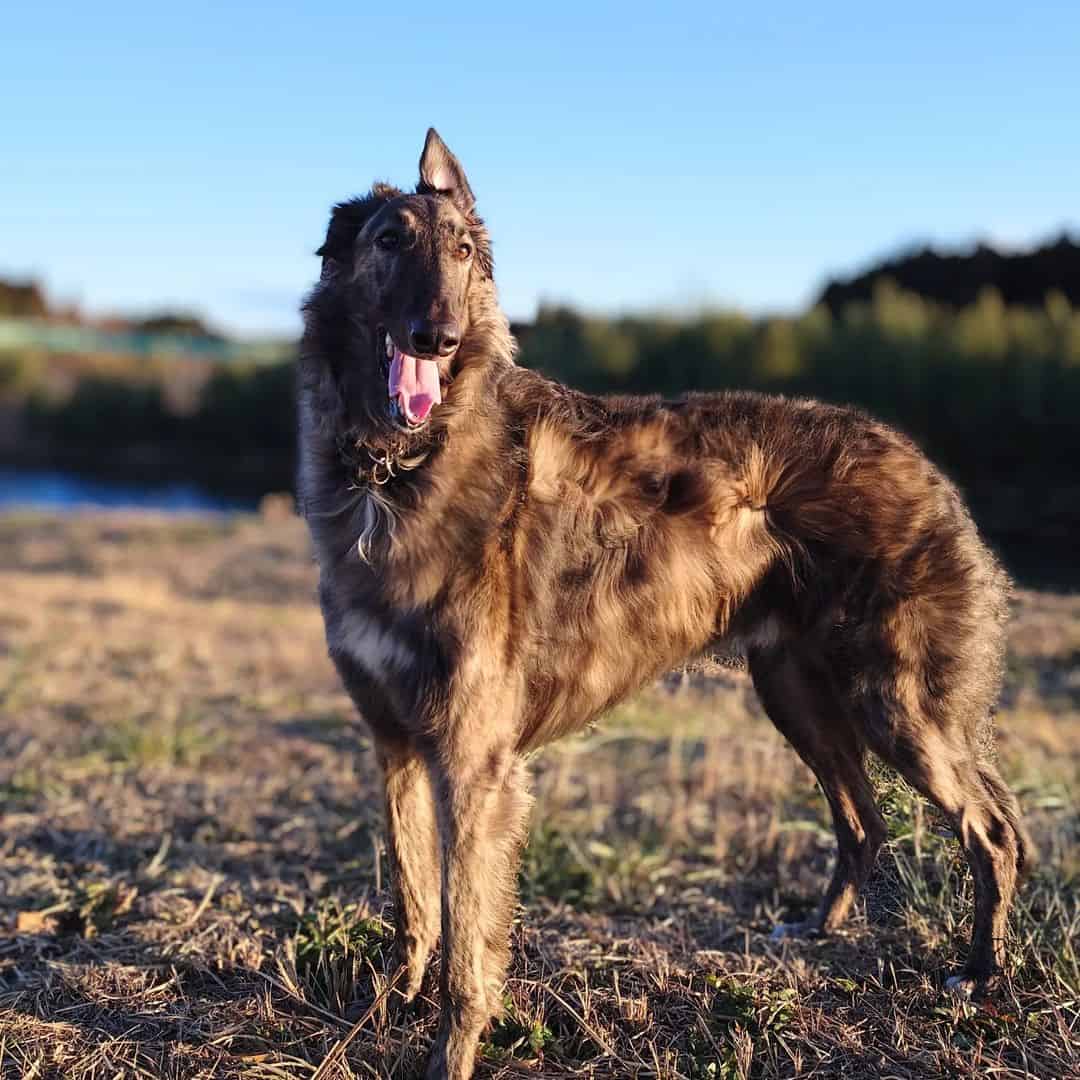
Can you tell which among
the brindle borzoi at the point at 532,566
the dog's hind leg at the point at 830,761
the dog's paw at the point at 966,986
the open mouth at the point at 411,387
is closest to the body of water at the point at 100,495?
the dog's hind leg at the point at 830,761

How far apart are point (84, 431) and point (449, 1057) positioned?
35231 mm

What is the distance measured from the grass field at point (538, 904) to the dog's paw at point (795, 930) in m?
0.07

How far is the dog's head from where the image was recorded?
329 centimetres

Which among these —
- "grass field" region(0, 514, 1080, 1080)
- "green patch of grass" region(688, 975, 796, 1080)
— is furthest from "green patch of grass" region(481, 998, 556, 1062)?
"green patch of grass" region(688, 975, 796, 1080)

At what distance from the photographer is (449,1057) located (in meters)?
3.35

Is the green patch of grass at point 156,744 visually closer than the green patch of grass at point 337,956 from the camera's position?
No

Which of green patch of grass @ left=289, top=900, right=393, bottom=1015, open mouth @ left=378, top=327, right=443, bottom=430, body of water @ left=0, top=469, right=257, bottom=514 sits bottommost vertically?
body of water @ left=0, top=469, right=257, bottom=514

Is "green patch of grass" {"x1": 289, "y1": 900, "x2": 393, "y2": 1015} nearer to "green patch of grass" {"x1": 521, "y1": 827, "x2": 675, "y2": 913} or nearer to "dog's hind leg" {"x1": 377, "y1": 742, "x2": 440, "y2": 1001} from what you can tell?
"dog's hind leg" {"x1": 377, "y1": 742, "x2": 440, "y2": 1001}

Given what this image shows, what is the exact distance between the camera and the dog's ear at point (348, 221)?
11.8 ft

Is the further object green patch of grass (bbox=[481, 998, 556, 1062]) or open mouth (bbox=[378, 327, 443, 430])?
green patch of grass (bbox=[481, 998, 556, 1062])

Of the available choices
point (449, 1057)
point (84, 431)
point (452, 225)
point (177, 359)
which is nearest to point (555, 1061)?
point (449, 1057)

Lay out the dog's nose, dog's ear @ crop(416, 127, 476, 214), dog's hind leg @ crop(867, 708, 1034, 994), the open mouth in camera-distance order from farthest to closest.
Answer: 1. dog's hind leg @ crop(867, 708, 1034, 994)
2. dog's ear @ crop(416, 127, 476, 214)
3. the open mouth
4. the dog's nose

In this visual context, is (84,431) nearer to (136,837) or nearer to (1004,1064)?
(136,837)

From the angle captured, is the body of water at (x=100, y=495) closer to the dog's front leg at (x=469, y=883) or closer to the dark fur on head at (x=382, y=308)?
the dark fur on head at (x=382, y=308)
